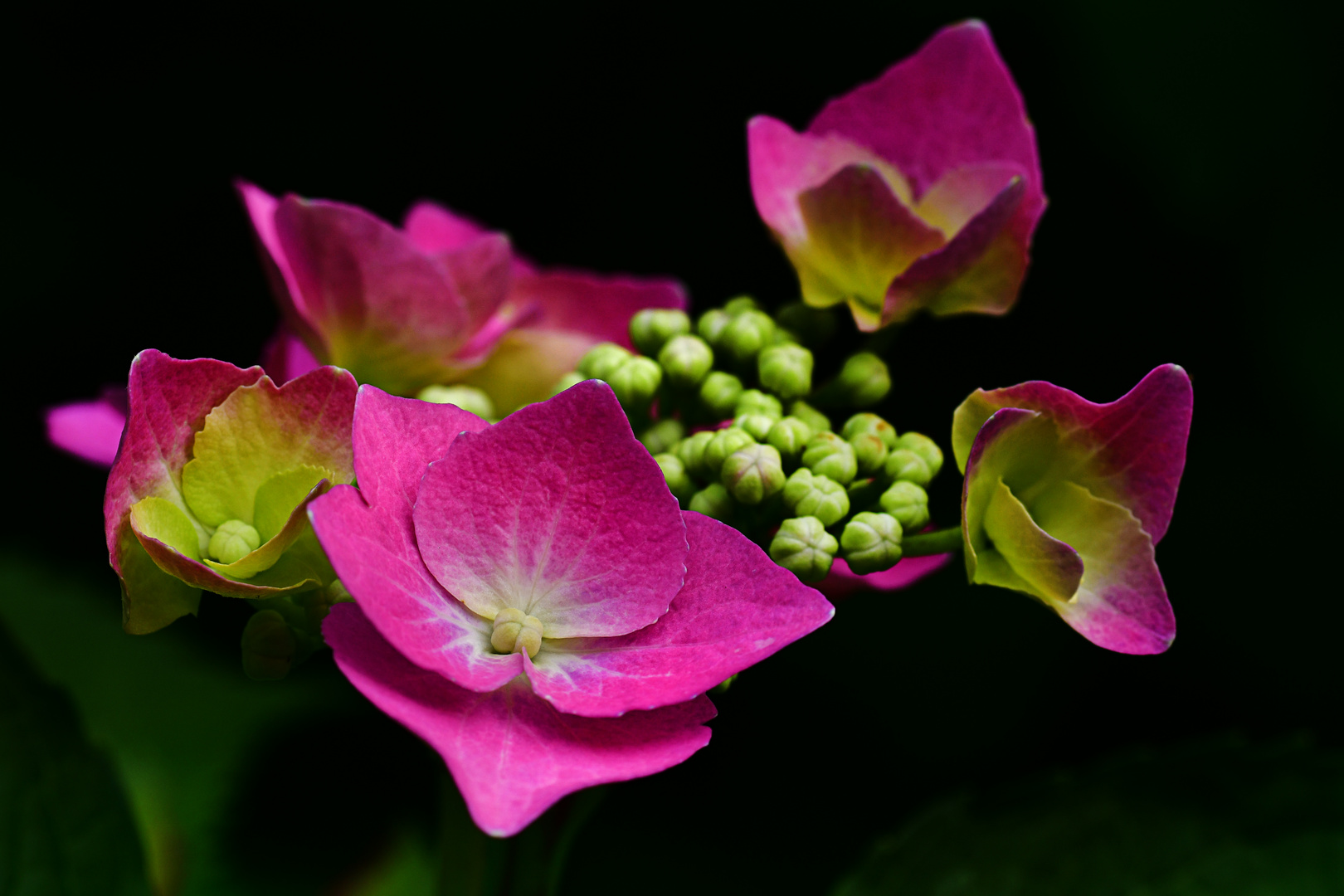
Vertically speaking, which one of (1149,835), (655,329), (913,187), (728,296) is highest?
(913,187)

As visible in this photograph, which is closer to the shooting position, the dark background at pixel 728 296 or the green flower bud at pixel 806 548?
the green flower bud at pixel 806 548

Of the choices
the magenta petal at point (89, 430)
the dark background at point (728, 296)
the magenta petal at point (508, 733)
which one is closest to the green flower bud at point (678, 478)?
the magenta petal at point (508, 733)

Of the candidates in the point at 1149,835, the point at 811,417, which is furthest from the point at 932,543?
the point at 1149,835

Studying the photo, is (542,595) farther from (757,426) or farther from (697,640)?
(757,426)

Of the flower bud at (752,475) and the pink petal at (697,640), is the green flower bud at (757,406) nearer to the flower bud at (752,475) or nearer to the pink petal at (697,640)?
the flower bud at (752,475)

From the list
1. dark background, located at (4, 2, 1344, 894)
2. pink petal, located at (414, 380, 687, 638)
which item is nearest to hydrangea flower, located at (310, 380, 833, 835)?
pink petal, located at (414, 380, 687, 638)

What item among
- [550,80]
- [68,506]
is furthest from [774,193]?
[68,506]
